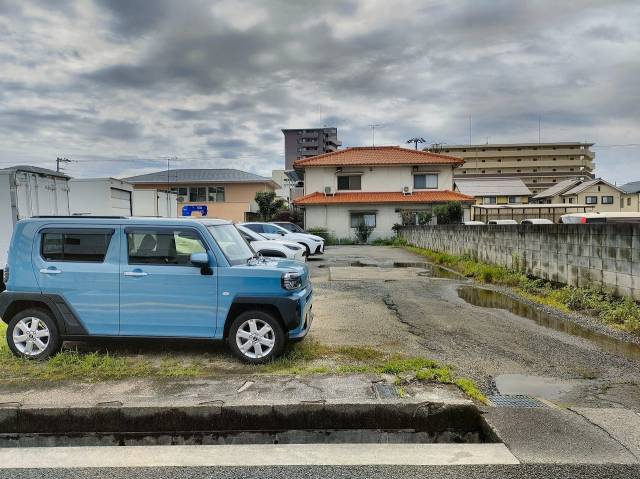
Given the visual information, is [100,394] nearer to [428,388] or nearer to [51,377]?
[51,377]

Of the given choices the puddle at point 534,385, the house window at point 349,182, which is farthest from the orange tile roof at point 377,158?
the puddle at point 534,385

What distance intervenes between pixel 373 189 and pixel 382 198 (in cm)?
189

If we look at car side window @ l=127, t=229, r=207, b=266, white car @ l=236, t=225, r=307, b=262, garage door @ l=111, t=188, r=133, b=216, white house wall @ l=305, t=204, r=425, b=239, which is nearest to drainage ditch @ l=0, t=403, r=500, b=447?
car side window @ l=127, t=229, r=207, b=266

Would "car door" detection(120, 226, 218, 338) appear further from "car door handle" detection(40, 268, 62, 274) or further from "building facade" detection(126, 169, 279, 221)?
"building facade" detection(126, 169, 279, 221)

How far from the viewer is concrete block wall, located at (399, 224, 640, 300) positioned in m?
7.70

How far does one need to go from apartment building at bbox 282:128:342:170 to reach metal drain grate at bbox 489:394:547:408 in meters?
92.5

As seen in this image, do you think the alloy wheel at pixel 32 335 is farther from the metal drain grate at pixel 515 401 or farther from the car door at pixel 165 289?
the metal drain grate at pixel 515 401

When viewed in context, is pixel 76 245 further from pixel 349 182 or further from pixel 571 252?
pixel 349 182

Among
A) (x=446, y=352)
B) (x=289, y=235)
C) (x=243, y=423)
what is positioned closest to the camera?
(x=243, y=423)

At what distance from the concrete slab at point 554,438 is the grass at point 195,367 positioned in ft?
1.98

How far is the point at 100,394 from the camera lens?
4.29 m

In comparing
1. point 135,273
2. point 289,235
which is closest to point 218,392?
point 135,273

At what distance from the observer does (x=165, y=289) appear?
16.9 ft

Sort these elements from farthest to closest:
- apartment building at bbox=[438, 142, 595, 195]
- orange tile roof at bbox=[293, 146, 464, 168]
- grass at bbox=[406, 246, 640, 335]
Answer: apartment building at bbox=[438, 142, 595, 195], orange tile roof at bbox=[293, 146, 464, 168], grass at bbox=[406, 246, 640, 335]
